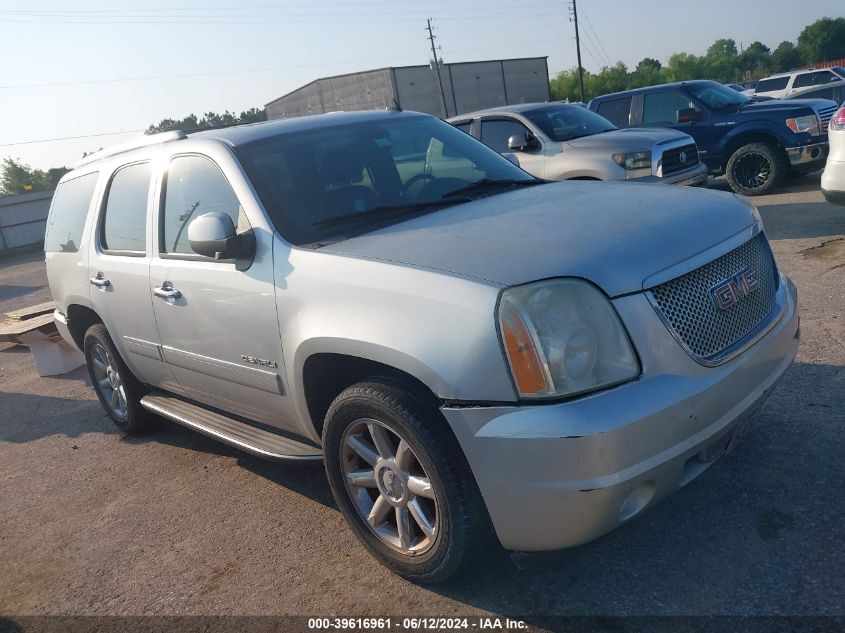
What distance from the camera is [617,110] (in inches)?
475

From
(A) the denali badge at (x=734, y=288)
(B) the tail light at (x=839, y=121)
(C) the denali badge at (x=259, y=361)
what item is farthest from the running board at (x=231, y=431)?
(B) the tail light at (x=839, y=121)

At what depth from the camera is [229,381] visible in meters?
3.71

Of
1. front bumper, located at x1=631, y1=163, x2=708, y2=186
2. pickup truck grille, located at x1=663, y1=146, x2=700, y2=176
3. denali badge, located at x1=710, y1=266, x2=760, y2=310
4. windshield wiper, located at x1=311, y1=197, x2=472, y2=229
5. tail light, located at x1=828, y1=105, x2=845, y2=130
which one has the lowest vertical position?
front bumper, located at x1=631, y1=163, x2=708, y2=186

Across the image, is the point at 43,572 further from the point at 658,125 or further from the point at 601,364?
the point at 658,125

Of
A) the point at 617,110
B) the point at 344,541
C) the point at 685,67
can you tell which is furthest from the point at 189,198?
the point at 685,67

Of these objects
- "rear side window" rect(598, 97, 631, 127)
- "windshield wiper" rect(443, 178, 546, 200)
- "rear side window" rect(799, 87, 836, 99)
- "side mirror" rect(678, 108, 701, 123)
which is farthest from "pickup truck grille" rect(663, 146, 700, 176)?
"rear side window" rect(799, 87, 836, 99)

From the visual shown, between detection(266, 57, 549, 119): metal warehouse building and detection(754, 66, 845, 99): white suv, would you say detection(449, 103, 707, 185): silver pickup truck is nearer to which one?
detection(754, 66, 845, 99): white suv

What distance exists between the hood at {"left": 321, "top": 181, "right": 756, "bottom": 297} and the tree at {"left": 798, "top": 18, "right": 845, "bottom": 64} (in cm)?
9316

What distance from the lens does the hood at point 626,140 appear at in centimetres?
896

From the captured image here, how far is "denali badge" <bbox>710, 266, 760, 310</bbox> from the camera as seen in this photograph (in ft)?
9.02

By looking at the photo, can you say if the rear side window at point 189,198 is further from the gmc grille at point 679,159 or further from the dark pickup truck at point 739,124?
the dark pickup truck at point 739,124

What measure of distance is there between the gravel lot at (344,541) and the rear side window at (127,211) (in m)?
1.41

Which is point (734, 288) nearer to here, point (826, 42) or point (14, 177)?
point (14, 177)

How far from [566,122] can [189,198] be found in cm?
693
